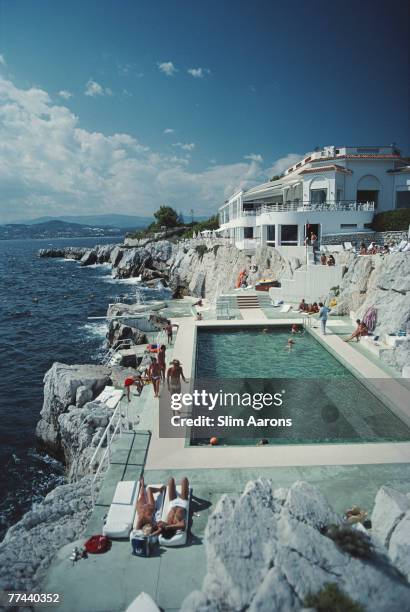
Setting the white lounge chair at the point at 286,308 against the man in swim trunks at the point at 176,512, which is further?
the white lounge chair at the point at 286,308

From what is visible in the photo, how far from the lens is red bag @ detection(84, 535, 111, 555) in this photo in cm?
604

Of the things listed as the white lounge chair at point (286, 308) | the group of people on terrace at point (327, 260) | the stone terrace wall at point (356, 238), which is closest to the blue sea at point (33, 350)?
the white lounge chair at point (286, 308)

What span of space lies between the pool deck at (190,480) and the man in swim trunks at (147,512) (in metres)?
0.33

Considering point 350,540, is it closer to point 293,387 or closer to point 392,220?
point 293,387

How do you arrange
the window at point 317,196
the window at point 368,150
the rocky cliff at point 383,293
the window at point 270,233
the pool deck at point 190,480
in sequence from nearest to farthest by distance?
the pool deck at point 190,480 < the rocky cliff at point 383,293 < the window at point 317,196 < the window at point 368,150 < the window at point 270,233

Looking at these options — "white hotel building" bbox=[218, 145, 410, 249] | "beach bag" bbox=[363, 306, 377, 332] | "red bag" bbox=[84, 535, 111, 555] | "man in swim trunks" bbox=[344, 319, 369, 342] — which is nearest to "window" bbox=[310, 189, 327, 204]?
"white hotel building" bbox=[218, 145, 410, 249]

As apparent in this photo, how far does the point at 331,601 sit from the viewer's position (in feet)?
13.6

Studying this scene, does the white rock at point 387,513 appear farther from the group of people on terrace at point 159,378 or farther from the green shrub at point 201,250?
the green shrub at point 201,250

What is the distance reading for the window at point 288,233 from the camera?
1265 inches

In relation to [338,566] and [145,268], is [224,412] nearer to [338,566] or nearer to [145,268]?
[338,566]

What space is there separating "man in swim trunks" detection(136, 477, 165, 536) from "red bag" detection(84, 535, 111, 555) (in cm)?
53

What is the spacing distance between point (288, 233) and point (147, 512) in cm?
2863

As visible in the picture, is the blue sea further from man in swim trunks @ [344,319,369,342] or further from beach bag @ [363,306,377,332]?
beach bag @ [363,306,377,332]

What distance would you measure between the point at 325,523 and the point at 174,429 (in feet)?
16.7
